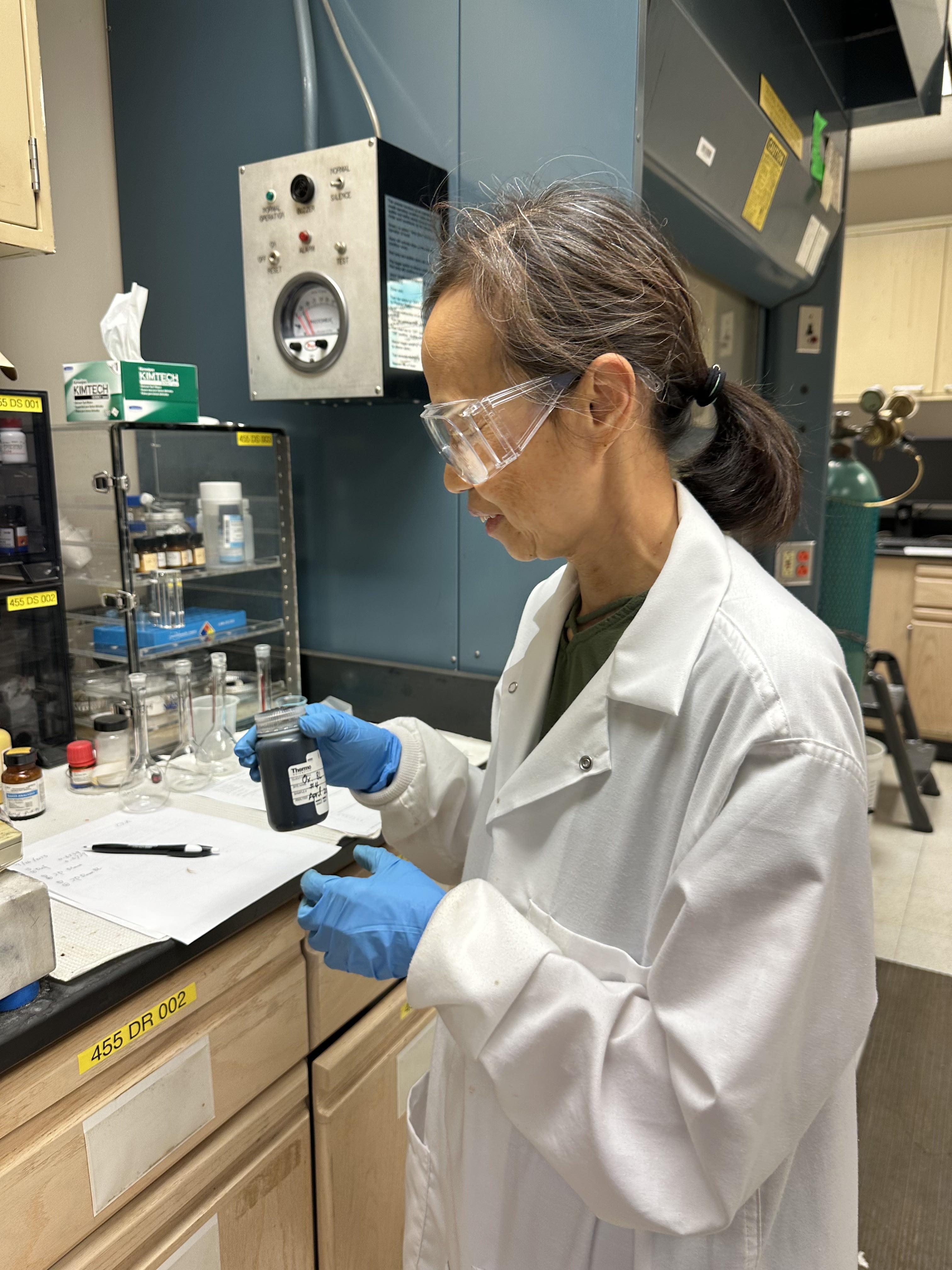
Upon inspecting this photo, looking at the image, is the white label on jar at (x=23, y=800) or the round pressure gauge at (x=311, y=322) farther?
the round pressure gauge at (x=311, y=322)

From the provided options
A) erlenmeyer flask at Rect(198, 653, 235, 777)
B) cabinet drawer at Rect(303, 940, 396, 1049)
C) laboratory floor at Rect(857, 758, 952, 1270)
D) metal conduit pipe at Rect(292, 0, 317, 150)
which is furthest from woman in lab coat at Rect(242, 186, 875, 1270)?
laboratory floor at Rect(857, 758, 952, 1270)

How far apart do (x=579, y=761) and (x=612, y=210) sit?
1.78ft

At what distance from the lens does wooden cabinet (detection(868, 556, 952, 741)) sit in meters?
4.23

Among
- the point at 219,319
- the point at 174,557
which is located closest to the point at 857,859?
the point at 174,557

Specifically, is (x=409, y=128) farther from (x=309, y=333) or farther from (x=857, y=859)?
(x=857, y=859)

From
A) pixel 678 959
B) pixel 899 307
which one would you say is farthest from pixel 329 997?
pixel 899 307

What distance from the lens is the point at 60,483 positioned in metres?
1.68

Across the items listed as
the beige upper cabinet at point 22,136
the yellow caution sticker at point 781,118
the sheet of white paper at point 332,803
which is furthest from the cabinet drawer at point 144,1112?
the yellow caution sticker at point 781,118

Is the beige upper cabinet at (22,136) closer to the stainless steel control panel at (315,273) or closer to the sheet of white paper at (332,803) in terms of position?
the stainless steel control panel at (315,273)

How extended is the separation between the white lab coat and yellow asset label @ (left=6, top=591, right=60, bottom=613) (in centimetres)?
96

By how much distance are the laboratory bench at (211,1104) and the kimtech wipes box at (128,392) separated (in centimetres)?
66

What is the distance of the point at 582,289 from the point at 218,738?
105 cm

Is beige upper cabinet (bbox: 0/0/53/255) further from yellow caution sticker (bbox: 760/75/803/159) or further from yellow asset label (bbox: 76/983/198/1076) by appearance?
yellow caution sticker (bbox: 760/75/803/159)

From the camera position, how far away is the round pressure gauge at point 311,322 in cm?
158
